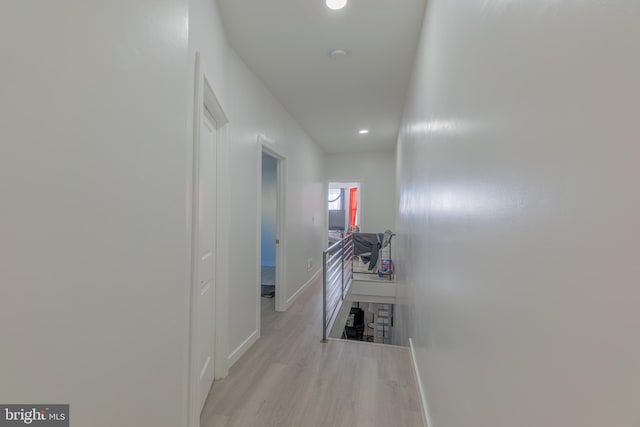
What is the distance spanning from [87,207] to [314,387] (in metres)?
2.02

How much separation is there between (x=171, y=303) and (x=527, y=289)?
44.0 inches

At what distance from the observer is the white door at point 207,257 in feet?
5.93

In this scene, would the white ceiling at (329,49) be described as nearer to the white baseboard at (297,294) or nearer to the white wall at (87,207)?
the white wall at (87,207)

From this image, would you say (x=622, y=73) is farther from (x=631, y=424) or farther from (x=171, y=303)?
(x=171, y=303)

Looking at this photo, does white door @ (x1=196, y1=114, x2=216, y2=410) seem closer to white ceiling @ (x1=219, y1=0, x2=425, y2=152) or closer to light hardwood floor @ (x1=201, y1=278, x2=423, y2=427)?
light hardwood floor @ (x1=201, y1=278, x2=423, y2=427)

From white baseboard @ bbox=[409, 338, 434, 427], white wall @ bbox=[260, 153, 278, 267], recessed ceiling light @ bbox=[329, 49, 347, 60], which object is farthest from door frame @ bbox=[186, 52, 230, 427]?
white wall @ bbox=[260, 153, 278, 267]

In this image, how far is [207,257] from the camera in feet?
6.32

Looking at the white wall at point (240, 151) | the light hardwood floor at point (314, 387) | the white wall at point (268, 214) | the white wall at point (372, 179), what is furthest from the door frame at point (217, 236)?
the white wall at point (372, 179)

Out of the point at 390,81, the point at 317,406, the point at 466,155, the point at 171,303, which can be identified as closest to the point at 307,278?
the point at 317,406

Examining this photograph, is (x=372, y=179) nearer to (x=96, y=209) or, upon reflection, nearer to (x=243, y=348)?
(x=243, y=348)

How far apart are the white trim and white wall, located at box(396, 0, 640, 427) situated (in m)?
1.85

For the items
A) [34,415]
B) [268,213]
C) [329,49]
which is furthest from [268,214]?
[34,415]

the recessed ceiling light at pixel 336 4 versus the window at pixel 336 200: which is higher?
the recessed ceiling light at pixel 336 4

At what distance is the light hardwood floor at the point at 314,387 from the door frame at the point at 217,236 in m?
0.30
